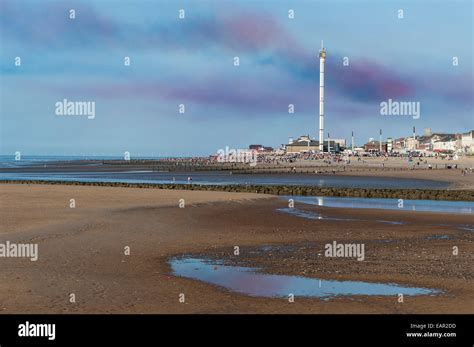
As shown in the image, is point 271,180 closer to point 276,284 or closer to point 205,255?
point 205,255

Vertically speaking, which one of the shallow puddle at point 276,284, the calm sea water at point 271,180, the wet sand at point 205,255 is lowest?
the shallow puddle at point 276,284

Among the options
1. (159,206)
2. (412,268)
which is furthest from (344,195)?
(412,268)

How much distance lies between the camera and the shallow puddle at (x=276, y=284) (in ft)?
44.8

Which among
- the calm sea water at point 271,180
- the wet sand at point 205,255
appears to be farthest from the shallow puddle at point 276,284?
the calm sea water at point 271,180

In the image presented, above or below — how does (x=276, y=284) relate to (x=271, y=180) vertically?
below

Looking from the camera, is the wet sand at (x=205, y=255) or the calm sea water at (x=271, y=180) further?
the calm sea water at (x=271, y=180)

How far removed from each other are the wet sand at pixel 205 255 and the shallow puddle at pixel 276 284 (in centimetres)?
49

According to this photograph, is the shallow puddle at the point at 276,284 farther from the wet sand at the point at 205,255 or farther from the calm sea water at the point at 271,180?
the calm sea water at the point at 271,180

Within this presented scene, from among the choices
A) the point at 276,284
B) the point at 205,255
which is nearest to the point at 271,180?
the point at 205,255

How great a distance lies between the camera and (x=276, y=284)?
14617mm

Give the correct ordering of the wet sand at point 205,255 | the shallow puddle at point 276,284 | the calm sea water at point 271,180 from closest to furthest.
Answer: the wet sand at point 205,255, the shallow puddle at point 276,284, the calm sea water at point 271,180

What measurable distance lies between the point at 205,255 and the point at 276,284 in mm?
4870
